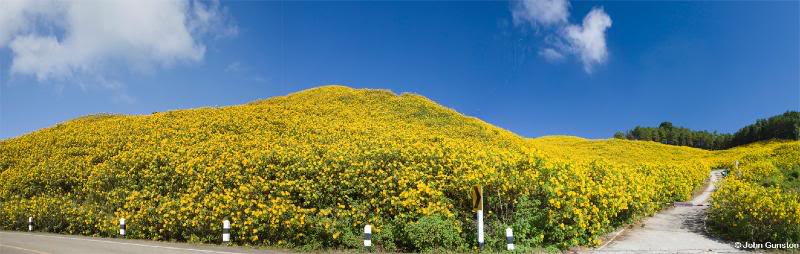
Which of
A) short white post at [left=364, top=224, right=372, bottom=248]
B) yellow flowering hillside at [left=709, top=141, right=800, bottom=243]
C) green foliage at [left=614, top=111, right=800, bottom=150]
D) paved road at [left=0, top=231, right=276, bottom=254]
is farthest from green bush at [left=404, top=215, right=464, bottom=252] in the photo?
green foliage at [left=614, top=111, right=800, bottom=150]

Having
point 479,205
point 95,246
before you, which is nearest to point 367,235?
point 479,205

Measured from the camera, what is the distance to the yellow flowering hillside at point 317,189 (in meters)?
11.7

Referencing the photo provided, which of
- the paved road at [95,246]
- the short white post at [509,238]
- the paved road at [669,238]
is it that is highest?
the short white post at [509,238]

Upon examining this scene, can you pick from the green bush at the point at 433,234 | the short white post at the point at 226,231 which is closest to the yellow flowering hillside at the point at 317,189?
the green bush at the point at 433,234

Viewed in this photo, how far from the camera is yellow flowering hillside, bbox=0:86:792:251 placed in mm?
11656

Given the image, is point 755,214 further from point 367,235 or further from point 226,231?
point 226,231

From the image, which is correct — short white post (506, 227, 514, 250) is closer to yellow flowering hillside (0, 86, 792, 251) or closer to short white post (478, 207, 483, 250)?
yellow flowering hillside (0, 86, 792, 251)

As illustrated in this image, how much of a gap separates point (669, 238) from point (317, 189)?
9.24 m

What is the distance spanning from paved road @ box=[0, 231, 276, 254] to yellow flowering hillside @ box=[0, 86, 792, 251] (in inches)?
25.0

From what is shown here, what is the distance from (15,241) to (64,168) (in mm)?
6511

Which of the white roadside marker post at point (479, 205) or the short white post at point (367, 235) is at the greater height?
the white roadside marker post at point (479, 205)

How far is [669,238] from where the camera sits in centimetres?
1280

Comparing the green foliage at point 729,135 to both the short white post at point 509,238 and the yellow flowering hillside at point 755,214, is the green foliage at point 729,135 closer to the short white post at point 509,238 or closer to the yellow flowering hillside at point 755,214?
the yellow flowering hillside at point 755,214

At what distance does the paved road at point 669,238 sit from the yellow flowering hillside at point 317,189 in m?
0.49
